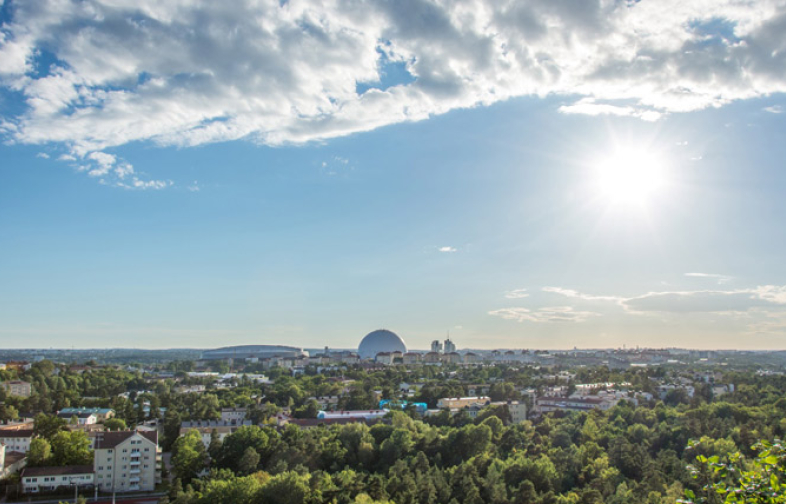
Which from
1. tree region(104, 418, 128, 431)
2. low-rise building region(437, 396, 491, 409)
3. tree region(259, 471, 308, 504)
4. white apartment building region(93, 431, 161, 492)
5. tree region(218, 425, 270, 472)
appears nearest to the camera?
tree region(259, 471, 308, 504)

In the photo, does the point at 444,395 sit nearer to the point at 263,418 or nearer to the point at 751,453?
the point at 263,418

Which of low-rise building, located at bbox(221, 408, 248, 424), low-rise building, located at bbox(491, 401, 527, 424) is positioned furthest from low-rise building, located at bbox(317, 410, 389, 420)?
low-rise building, located at bbox(491, 401, 527, 424)

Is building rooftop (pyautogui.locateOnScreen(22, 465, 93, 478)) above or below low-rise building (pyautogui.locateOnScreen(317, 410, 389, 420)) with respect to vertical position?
below

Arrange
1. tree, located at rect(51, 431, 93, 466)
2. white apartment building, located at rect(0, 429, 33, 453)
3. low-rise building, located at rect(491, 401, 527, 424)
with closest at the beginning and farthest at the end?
tree, located at rect(51, 431, 93, 466) < white apartment building, located at rect(0, 429, 33, 453) < low-rise building, located at rect(491, 401, 527, 424)

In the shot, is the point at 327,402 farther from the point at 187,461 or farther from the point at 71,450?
the point at 187,461

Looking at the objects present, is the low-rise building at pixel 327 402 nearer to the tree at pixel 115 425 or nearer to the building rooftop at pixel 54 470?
the tree at pixel 115 425

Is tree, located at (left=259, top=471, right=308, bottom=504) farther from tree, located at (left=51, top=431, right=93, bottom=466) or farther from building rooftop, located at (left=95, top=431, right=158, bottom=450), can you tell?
tree, located at (left=51, top=431, right=93, bottom=466)
